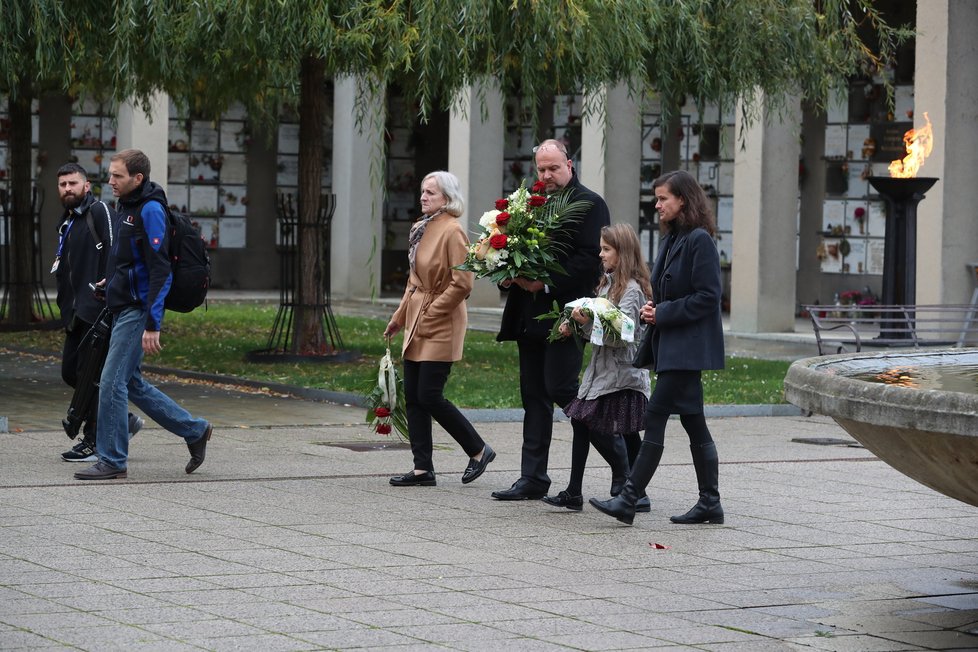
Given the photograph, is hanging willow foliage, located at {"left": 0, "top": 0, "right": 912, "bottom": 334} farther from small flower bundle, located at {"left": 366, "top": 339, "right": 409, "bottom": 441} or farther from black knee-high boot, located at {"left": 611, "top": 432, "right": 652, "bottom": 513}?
black knee-high boot, located at {"left": 611, "top": 432, "right": 652, "bottom": 513}

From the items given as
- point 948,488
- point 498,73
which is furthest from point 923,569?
point 498,73

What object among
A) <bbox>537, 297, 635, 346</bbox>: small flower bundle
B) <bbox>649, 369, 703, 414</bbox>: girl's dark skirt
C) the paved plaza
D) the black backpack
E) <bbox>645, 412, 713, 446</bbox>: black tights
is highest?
the black backpack

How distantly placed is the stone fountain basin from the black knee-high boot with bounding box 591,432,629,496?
7.21ft

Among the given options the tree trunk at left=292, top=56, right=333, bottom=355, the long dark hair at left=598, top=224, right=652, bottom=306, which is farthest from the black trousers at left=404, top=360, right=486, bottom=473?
the tree trunk at left=292, top=56, right=333, bottom=355

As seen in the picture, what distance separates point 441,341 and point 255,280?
24.2m

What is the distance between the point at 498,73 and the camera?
15805mm

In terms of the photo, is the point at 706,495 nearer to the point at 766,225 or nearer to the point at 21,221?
the point at 21,221

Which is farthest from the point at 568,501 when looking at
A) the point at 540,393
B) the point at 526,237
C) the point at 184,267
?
the point at 184,267

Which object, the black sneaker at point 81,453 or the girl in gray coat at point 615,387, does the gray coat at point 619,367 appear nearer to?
the girl in gray coat at point 615,387

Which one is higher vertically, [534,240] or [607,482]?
[534,240]

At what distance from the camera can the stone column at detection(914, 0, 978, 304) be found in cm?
→ 2072

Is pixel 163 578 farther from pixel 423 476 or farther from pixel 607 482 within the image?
pixel 607 482

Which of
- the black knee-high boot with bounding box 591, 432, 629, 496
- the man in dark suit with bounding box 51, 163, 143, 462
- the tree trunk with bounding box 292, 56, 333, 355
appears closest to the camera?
the black knee-high boot with bounding box 591, 432, 629, 496

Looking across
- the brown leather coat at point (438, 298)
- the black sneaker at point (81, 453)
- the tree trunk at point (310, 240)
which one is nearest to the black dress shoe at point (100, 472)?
the black sneaker at point (81, 453)
